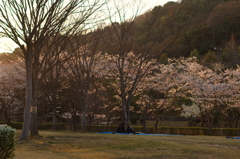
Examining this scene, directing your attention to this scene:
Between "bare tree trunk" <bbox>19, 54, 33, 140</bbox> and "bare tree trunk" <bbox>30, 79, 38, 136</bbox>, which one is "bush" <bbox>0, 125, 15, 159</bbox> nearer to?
"bare tree trunk" <bbox>19, 54, 33, 140</bbox>

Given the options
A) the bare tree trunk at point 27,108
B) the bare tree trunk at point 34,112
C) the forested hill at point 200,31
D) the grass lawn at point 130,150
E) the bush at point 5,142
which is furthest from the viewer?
the forested hill at point 200,31

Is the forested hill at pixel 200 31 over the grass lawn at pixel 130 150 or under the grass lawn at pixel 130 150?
over

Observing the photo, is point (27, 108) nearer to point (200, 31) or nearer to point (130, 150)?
point (130, 150)

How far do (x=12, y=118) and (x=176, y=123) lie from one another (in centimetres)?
2049

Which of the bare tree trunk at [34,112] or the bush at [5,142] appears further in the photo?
the bare tree trunk at [34,112]

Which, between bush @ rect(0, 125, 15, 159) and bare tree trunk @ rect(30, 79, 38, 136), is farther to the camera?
bare tree trunk @ rect(30, 79, 38, 136)

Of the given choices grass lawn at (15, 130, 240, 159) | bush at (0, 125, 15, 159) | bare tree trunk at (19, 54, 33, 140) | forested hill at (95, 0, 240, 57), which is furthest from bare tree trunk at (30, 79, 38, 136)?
forested hill at (95, 0, 240, 57)

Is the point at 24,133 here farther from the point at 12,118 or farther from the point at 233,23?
the point at 233,23

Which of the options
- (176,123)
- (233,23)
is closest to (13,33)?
(176,123)

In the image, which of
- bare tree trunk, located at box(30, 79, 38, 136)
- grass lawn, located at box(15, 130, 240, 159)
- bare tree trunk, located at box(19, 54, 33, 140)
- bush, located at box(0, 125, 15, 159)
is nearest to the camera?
bush, located at box(0, 125, 15, 159)

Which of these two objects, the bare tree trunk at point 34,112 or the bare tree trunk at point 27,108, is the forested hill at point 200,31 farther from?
the bare tree trunk at point 27,108

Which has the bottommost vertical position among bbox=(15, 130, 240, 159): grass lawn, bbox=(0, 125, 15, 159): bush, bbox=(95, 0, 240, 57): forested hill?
bbox=(15, 130, 240, 159): grass lawn

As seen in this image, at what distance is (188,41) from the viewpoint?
71375 millimetres

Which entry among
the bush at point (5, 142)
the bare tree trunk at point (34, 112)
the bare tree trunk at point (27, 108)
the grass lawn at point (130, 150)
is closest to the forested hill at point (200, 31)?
the bare tree trunk at point (34, 112)
